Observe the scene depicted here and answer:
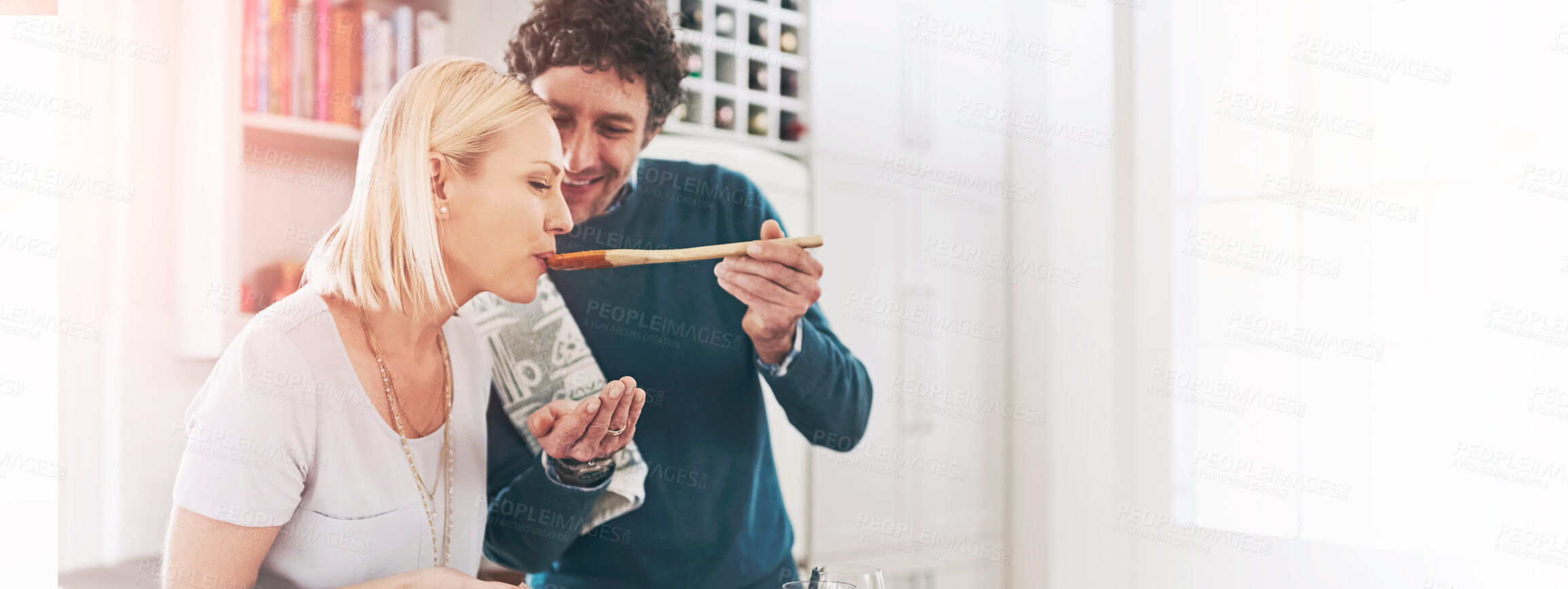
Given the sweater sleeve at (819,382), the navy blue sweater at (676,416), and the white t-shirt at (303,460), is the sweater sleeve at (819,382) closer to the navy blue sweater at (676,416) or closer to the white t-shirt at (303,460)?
the navy blue sweater at (676,416)

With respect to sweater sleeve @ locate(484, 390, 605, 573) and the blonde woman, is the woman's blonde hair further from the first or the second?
sweater sleeve @ locate(484, 390, 605, 573)

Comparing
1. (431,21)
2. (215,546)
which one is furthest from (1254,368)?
(215,546)

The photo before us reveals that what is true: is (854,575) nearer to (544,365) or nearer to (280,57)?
(544,365)

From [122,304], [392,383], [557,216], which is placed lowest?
[392,383]

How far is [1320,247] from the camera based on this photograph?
1923 mm

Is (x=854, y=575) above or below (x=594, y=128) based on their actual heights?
below

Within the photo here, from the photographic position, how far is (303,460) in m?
1.28

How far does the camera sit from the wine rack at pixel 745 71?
65.8 inches

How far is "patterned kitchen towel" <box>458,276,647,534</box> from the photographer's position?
1.50 meters

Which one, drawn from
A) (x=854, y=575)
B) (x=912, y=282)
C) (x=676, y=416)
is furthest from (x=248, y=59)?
(x=912, y=282)

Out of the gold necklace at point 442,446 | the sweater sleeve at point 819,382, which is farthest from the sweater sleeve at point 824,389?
the gold necklace at point 442,446

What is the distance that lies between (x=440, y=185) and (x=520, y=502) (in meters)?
0.53

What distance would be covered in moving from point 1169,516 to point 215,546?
1.86 metres

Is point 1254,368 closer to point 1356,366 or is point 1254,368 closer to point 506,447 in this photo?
point 1356,366
